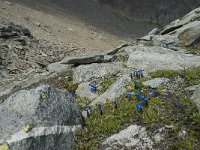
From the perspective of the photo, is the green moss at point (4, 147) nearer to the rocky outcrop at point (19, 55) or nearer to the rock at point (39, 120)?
the rock at point (39, 120)

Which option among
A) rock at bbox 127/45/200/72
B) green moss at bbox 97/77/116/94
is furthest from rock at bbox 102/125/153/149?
rock at bbox 127/45/200/72

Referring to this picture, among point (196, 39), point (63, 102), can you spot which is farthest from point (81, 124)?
point (196, 39)

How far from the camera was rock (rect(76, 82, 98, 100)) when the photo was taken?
32.2 feet

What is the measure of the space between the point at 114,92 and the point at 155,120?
168 centimetres

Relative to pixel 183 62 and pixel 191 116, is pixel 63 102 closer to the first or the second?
pixel 191 116

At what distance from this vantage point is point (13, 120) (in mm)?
7238

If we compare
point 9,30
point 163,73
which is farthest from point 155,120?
point 9,30

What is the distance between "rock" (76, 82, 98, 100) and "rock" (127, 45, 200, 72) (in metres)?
1.57

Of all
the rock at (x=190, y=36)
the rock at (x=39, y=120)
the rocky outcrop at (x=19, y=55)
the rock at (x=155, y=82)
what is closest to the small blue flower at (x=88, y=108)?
the rock at (x=39, y=120)

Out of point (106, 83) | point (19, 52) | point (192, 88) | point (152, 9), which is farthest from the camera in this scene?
point (152, 9)

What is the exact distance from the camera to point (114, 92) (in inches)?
363

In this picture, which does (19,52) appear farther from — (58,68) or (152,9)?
(152,9)

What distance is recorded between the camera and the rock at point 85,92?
386 inches

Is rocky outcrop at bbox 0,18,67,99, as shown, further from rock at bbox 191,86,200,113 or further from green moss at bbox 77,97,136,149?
rock at bbox 191,86,200,113
